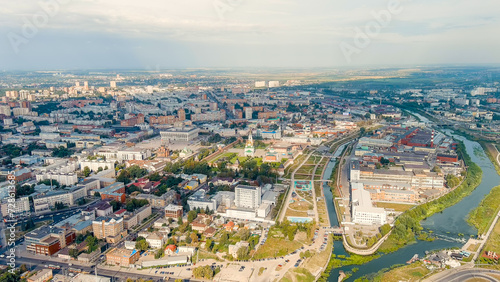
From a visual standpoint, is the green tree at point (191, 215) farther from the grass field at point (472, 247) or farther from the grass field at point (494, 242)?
the grass field at point (494, 242)

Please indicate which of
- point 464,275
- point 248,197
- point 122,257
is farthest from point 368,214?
point 122,257

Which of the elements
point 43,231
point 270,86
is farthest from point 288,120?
point 270,86

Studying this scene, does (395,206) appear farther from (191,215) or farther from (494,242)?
(191,215)

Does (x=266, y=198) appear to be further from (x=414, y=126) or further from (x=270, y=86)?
→ (x=270, y=86)

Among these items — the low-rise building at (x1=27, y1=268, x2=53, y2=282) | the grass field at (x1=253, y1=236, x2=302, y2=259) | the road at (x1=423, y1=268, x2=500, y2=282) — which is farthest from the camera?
the grass field at (x1=253, y1=236, x2=302, y2=259)

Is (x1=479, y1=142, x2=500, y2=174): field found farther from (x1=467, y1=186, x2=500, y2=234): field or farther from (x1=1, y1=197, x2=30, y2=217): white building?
(x1=1, y1=197, x2=30, y2=217): white building

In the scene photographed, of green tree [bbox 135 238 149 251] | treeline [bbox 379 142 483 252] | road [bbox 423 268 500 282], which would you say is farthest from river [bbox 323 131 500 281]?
green tree [bbox 135 238 149 251]
